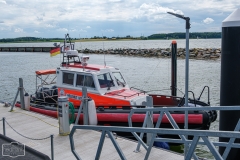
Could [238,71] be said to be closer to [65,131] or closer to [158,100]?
[65,131]

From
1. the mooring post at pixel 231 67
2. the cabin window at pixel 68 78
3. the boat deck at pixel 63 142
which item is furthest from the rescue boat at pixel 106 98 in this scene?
the mooring post at pixel 231 67

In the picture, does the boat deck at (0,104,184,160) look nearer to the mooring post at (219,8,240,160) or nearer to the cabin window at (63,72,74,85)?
the cabin window at (63,72,74,85)

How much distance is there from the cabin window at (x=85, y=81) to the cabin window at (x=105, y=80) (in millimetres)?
278

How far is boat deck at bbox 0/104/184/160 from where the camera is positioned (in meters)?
6.02

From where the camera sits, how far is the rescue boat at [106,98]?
8.41 meters

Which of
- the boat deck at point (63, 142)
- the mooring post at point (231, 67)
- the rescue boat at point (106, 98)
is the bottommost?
the boat deck at point (63, 142)

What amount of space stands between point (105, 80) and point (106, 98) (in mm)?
797

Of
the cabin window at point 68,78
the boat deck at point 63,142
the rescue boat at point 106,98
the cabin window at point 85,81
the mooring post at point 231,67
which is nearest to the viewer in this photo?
the mooring post at point 231,67

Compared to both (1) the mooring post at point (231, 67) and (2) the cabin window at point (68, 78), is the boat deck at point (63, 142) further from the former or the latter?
(1) the mooring post at point (231, 67)

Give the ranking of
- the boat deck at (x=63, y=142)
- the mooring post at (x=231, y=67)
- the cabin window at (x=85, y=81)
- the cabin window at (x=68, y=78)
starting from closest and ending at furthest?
the mooring post at (x=231, y=67) → the boat deck at (x=63, y=142) → the cabin window at (x=85, y=81) → the cabin window at (x=68, y=78)

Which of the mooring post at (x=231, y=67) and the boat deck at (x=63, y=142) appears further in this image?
the boat deck at (x=63, y=142)

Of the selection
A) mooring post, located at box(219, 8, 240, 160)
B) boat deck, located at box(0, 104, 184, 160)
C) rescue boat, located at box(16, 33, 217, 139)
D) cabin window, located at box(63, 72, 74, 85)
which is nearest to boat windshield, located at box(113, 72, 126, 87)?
rescue boat, located at box(16, 33, 217, 139)

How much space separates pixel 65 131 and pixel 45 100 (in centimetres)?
441

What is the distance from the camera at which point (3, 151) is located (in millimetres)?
2932
